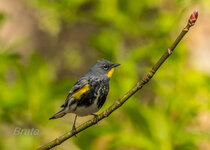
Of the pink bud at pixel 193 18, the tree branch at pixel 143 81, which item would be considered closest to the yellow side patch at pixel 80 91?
the tree branch at pixel 143 81

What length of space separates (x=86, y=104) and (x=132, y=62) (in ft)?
3.66

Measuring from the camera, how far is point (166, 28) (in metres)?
2.68

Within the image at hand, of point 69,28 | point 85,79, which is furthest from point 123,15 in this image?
point 69,28

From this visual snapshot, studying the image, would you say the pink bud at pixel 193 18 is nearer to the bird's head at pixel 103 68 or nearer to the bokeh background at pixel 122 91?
the bird's head at pixel 103 68

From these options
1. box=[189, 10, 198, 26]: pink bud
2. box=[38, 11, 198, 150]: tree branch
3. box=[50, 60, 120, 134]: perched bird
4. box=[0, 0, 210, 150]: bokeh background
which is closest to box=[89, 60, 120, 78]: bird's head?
box=[50, 60, 120, 134]: perched bird

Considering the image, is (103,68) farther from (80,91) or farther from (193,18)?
(193,18)

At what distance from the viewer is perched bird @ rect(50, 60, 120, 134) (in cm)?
157

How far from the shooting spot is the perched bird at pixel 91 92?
1573mm

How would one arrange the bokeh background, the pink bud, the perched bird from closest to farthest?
1. the pink bud
2. the perched bird
3. the bokeh background

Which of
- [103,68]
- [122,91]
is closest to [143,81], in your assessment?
[103,68]

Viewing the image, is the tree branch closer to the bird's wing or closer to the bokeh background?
the bird's wing

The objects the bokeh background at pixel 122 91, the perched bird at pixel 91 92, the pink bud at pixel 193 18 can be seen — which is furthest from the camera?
the bokeh background at pixel 122 91

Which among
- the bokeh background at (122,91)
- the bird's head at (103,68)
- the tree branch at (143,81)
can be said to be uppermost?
the bokeh background at (122,91)

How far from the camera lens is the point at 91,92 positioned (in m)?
1.63
